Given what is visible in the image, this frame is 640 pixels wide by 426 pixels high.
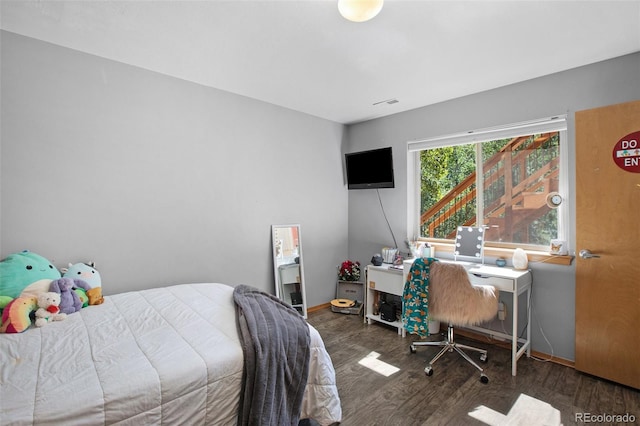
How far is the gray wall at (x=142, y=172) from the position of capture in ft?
7.32

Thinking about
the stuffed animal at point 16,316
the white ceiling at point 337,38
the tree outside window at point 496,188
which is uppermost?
the white ceiling at point 337,38

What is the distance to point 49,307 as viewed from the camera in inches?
75.7

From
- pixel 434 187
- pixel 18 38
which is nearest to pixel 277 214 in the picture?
pixel 434 187

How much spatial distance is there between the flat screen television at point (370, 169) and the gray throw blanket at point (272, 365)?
2.43 meters

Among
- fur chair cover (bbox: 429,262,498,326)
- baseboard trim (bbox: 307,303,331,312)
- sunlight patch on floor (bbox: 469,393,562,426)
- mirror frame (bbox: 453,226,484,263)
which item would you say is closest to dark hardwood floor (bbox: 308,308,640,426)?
sunlight patch on floor (bbox: 469,393,562,426)

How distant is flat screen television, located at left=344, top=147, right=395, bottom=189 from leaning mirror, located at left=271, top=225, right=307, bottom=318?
108 centimetres

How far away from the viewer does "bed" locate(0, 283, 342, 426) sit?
3.83 ft

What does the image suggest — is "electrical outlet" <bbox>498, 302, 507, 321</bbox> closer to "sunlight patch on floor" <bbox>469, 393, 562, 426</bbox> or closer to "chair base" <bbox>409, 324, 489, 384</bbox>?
"chair base" <bbox>409, 324, 489, 384</bbox>

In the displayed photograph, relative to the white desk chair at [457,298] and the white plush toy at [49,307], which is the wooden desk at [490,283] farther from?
the white plush toy at [49,307]

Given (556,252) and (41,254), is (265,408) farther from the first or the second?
(556,252)

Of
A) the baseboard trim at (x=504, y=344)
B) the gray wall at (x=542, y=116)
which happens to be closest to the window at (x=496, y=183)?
the gray wall at (x=542, y=116)

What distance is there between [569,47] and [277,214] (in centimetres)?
302

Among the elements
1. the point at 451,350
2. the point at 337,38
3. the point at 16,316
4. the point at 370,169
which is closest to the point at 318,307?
the point at 451,350

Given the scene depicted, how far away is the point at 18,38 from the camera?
86.0 inches
